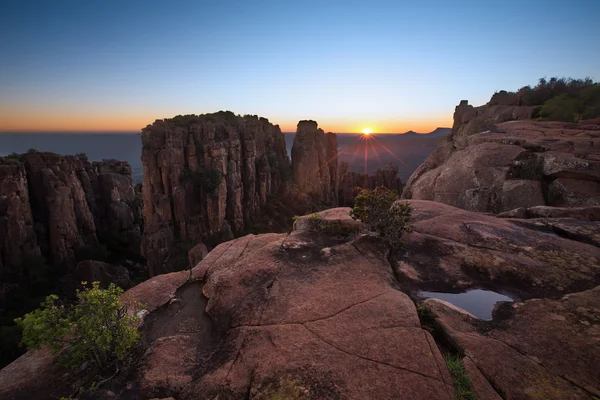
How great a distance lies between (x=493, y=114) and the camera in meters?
37.6

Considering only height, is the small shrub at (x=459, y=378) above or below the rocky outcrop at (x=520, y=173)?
below

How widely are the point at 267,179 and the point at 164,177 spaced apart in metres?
25.8

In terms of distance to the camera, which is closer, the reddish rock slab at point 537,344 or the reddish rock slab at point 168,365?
the reddish rock slab at point 537,344

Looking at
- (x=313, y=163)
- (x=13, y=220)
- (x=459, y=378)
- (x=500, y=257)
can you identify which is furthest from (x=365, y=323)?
(x=313, y=163)

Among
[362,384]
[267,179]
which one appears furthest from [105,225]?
[362,384]

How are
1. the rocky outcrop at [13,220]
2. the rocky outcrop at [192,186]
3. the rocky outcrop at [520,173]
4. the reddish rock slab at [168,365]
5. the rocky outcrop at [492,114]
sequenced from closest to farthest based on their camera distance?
the reddish rock slab at [168,365]
the rocky outcrop at [520,173]
the rocky outcrop at [492,114]
the rocky outcrop at [13,220]
the rocky outcrop at [192,186]

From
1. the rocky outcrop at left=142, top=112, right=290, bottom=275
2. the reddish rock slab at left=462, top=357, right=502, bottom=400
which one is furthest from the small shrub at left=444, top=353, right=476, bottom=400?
the rocky outcrop at left=142, top=112, right=290, bottom=275

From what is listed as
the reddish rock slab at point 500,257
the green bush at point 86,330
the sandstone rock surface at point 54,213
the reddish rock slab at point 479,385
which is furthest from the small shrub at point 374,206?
the sandstone rock surface at point 54,213

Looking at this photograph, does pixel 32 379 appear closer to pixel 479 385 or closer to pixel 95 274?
pixel 479 385

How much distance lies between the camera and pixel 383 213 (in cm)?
818

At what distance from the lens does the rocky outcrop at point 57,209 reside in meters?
34.7

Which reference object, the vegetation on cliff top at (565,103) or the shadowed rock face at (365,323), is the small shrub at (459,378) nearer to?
the shadowed rock face at (365,323)

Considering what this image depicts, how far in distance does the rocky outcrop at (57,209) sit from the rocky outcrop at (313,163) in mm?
40751

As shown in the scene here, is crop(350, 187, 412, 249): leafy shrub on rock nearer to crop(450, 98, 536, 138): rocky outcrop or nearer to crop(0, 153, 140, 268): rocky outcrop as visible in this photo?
crop(450, 98, 536, 138): rocky outcrop
